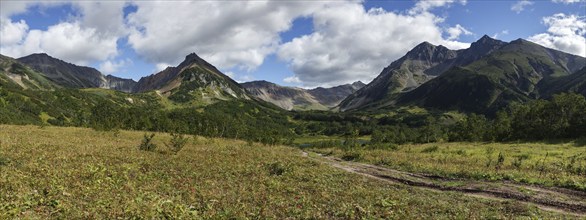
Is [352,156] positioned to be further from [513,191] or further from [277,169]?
[513,191]

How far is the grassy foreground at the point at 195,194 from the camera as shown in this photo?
16.9 m

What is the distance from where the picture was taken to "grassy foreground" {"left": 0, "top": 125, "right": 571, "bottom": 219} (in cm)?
1686

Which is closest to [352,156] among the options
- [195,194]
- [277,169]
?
[277,169]

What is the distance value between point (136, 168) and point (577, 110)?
113m

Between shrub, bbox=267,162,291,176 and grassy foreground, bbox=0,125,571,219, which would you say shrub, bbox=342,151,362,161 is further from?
shrub, bbox=267,162,291,176

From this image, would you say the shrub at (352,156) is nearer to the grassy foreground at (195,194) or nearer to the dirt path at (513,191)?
the dirt path at (513,191)

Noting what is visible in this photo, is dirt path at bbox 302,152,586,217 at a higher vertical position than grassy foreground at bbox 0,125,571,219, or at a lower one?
lower

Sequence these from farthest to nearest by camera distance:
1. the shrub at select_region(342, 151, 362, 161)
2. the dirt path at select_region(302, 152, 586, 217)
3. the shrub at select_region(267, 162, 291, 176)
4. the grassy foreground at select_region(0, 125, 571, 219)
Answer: the shrub at select_region(342, 151, 362, 161), the shrub at select_region(267, 162, 291, 176), the dirt path at select_region(302, 152, 586, 217), the grassy foreground at select_region(0, 125, 571, 219)

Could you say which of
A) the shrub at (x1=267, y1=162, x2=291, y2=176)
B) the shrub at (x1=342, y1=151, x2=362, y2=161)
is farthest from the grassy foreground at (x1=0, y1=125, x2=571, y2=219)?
the shrub at (x1=342, y1=151, x2=362, y2=161)

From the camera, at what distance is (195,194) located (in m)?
21.6

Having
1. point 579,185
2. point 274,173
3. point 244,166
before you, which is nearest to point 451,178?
point 579,185

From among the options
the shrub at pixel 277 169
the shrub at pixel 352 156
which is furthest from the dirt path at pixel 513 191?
the shrub at pixel 352 156

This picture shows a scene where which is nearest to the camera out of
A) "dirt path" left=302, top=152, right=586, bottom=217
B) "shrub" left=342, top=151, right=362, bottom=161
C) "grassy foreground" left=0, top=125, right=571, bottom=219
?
"grassy foreground" left=0, top=125, right=571, bottom=219

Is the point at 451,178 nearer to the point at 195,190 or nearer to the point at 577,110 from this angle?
the point at 195,190
